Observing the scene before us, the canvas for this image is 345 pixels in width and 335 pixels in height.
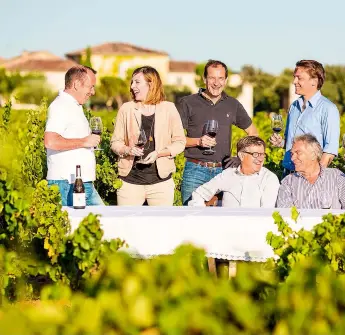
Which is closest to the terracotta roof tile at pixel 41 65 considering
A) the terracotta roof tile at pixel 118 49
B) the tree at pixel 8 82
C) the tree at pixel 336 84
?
Answer: the terracotta roof tile at pixel 118 49

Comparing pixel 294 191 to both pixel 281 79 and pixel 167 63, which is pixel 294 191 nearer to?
pixel 281 79

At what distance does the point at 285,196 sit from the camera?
653cm

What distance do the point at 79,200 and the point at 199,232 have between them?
900 millimetres

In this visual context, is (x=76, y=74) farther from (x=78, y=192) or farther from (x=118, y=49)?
(x=118, y=49)

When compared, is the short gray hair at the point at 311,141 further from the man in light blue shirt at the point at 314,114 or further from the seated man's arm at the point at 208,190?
the seated man's arm at the point at 208,190

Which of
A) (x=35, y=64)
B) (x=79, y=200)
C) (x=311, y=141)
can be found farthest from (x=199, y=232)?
(x=35, y=64)

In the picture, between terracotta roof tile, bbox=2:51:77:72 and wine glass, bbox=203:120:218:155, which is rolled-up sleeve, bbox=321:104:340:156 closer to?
wine glass, bbox=203:120:218:155

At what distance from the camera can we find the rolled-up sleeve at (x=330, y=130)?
6828mm

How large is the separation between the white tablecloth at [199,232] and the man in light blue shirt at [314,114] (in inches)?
55.2

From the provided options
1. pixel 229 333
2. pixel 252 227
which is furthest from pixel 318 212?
pixel 229 333

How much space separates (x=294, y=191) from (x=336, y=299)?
12.2ft

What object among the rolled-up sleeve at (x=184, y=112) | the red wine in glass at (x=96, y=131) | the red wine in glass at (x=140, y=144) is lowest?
the red wine in glass at (x=140, y=144)

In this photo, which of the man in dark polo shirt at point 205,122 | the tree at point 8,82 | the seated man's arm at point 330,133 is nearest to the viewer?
the seated man's arm at point 330,133

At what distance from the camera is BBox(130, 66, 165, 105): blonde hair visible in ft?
21.6
